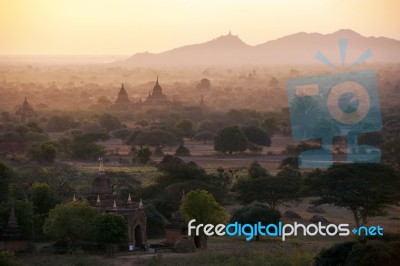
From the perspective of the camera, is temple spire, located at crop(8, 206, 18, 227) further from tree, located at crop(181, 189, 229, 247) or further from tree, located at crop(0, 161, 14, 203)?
tree, located at crop(0, 161, 14, 203)

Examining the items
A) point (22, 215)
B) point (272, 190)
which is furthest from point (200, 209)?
point (272, 190)

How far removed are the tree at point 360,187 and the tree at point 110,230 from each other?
10710 mm

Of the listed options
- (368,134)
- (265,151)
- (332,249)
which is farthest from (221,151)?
(332,249)

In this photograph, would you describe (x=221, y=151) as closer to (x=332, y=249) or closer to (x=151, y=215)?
(x=151, y=215)

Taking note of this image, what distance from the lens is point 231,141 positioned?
227 feet

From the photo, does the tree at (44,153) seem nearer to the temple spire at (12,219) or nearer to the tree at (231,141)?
the tree at (231,141)

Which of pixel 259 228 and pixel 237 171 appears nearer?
pixel 259 228

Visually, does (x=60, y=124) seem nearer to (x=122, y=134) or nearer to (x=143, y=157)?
(x=122, y=134)

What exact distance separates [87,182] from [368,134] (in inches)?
1256

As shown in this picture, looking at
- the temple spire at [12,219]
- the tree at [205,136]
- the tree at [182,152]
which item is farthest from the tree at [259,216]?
the tree at [205,136]

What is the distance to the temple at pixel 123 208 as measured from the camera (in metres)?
32.2

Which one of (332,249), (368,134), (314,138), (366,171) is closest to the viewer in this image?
(332,249)

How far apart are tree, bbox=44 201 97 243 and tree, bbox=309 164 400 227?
11.0m

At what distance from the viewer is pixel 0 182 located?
131ft
